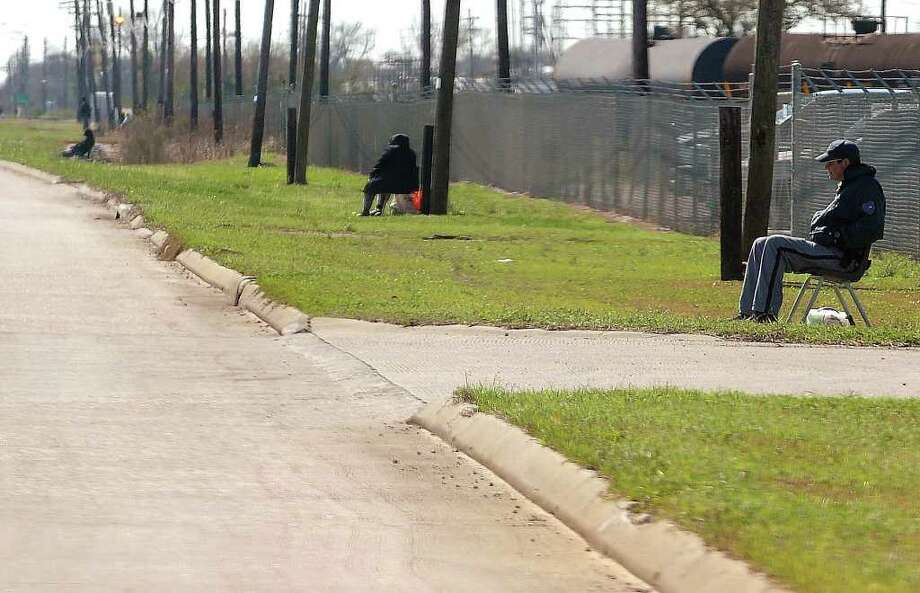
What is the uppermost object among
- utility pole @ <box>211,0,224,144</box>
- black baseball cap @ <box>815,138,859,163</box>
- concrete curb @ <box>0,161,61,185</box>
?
utility pole @ <box>211,0,224,144</box>

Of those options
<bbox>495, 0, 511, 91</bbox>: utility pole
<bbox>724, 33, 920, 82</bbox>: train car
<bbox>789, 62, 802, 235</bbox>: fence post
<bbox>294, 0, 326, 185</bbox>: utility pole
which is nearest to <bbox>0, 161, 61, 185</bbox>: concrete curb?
<bbox>294, 0, 326, 185</bbox>: utility pole

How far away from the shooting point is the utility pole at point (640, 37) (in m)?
34.7

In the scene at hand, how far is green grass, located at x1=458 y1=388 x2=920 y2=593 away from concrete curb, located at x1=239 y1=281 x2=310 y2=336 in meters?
3.99

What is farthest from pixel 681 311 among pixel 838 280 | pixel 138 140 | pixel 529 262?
pixel 138 140

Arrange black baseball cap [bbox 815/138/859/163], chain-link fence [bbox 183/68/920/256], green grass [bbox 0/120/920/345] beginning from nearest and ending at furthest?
black baseball cap [bbox 815/138/859/163] < green grass [bbox 0/120/920/345] < chain-link fence [bbox 183/68/920/256]

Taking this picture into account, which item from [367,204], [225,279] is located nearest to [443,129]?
[367,204]

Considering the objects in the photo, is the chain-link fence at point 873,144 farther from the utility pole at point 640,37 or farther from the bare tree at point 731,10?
the bare tree at point 731,10

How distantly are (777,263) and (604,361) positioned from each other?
9.17ft

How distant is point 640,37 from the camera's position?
34.8m

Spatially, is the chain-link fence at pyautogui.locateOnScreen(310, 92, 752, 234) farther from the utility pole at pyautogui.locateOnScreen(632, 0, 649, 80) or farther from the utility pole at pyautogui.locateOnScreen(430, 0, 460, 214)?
the utility pole at pyautogui.locateOnScreen(430, 0, 460, 214)

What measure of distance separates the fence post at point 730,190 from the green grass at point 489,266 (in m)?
0.40

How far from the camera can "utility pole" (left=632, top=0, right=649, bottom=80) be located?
34719mm

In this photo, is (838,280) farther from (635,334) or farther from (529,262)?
(529,262)

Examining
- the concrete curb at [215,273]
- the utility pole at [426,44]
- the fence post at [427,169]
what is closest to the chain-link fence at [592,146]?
the utility pole at [426,44]
